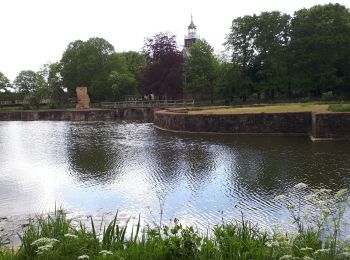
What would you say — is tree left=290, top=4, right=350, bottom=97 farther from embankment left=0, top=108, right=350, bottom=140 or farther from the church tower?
the church tower

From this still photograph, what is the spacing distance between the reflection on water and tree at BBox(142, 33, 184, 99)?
33736mm

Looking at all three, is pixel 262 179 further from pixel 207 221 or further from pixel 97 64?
pixel 97 64

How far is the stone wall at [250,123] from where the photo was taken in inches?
977

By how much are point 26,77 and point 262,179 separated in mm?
86783

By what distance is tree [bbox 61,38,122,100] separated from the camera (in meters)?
66.7

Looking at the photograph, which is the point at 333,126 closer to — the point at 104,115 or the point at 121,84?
the point at 104,115

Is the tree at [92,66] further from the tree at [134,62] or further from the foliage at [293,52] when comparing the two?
the foliage at [293,52]

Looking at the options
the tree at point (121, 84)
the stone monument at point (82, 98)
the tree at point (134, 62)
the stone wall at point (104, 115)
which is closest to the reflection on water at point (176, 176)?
the stone wall at point (104, 115)

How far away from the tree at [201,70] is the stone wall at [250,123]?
25798mm

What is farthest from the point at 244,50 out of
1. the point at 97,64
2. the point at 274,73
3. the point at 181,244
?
the point at 181,244

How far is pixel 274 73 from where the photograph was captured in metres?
46.3

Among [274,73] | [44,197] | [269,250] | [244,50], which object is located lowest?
[44,197]

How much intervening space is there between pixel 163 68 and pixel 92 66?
1651cm

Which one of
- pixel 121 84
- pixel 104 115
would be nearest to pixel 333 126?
pixel 104 115
